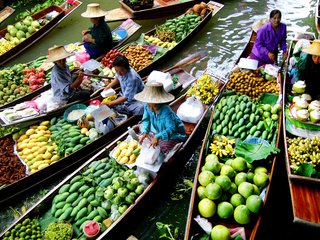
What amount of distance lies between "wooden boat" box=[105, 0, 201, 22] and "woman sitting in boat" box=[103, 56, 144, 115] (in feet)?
11.1

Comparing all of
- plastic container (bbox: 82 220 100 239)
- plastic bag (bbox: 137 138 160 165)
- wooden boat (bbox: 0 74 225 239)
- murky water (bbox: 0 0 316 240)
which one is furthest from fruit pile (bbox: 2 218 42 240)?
murky water (bbox: 0 0 316 240)

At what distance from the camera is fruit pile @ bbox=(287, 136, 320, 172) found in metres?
4.27

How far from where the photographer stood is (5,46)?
828 cm

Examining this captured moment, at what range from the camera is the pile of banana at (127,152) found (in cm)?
496

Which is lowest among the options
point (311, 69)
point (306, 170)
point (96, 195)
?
point (96, 195)

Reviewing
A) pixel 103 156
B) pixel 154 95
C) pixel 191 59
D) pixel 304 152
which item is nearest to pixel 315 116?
pixel 304 152

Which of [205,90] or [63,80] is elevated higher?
[63,80]

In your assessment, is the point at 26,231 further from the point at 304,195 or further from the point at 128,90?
the point at 304,195

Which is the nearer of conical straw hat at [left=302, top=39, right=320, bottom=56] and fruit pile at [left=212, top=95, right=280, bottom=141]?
conical straw hat at [left=302, top=39, right=320, bottom=56]

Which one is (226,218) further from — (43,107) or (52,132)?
(43,107)

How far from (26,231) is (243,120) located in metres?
3.47

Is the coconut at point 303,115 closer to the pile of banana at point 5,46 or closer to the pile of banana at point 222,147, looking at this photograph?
the pile of banana at point 222,147

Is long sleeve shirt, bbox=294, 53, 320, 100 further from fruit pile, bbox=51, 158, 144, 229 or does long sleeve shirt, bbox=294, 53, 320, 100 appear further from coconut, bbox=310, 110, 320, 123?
fruit pile, bbox=51, 158, 144, 229

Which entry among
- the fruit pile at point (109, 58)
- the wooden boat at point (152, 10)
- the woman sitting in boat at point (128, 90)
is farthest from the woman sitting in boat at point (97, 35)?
the woman sitting in boat at point (128, 90)
